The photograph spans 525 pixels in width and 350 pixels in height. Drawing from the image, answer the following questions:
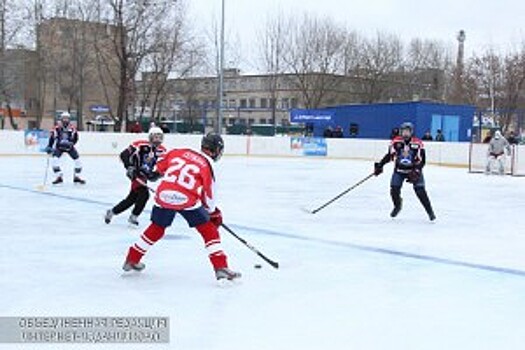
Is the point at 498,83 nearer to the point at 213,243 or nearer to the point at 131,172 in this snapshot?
the point at 131,172

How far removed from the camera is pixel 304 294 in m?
4.50

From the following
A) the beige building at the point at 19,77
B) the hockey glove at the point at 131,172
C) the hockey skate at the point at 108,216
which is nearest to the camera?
the hockey glove at the point at 131,172

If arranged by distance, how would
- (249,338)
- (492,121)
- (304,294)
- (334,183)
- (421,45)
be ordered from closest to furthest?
(249,338), (304,294), (334,183), (492,121), (421,45)

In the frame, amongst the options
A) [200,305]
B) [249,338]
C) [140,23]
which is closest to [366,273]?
[200,305]

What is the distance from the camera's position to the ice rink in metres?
3.69

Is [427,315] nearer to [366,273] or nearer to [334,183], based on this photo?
[366,273]

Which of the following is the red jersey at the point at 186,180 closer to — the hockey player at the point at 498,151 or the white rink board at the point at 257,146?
the hockey player at the point at 498,151

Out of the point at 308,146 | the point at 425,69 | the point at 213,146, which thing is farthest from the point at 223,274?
the point at 425,69

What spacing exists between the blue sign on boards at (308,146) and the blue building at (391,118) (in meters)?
5.04

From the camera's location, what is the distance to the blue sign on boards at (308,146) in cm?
2377

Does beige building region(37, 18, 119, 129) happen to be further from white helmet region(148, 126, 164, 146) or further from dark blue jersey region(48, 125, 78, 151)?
white helmet region(148, 126, 164, 146)

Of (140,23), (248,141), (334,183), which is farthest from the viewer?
(140,23)

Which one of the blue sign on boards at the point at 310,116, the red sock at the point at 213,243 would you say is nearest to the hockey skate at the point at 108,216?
the red sock at the point at 213,243

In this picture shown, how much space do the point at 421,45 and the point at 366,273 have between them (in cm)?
4318
